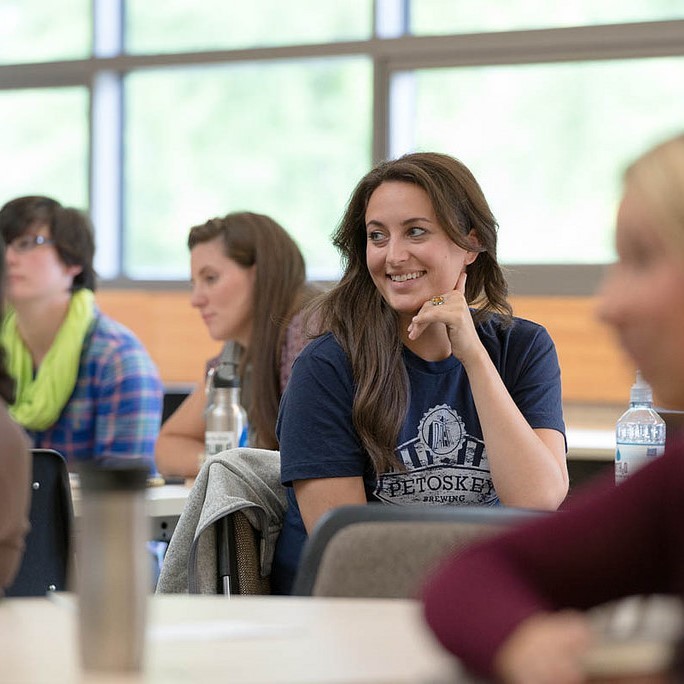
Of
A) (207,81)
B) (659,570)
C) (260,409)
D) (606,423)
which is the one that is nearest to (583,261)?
(606,423)

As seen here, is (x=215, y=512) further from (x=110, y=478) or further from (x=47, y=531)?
(x=110, y=478)

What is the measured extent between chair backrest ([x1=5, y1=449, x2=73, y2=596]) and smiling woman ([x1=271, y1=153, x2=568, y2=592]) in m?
0.67

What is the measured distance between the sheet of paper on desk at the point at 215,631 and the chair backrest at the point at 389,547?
0.21 meters

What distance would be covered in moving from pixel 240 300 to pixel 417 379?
140 centimetres

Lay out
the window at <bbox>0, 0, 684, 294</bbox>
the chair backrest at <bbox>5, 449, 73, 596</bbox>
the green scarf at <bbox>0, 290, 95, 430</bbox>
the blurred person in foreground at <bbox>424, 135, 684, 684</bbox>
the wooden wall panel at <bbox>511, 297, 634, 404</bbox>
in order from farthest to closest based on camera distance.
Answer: the window at <bbox>0, 0, 684, 294</bbox> → the wooden wall panel at <bbox>511, 297, 634, 404</bbox> → the green scarf at <bbox>0, 290, 95, 430</bbox> → the chair backrest at <bbox>5, 449, 73, 596</bbox> → the blurred person in foreground at <bbox>424, 135, 684, 684</bbox>

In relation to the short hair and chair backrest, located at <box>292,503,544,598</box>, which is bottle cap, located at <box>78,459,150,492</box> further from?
the short hair

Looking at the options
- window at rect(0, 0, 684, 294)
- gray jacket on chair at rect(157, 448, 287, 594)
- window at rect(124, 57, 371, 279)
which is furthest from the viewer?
window at rect(124, 57, 371, 279)

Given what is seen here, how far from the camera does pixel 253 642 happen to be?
4.10ft

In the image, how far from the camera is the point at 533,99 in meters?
6.20

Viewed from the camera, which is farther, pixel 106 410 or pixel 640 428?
pixel 106 410

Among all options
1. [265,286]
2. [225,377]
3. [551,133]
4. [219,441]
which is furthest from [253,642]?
[551,133]

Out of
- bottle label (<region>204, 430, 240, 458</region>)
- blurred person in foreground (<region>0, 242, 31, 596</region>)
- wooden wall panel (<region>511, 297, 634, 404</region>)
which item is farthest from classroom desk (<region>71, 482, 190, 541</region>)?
wooden wall panel (<region>511, 297, 634, 404</region>)

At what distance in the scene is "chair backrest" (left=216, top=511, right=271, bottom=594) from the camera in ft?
8.14

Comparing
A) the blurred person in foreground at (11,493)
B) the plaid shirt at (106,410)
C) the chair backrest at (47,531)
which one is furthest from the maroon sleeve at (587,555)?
the plaid shirt at (106,410)
